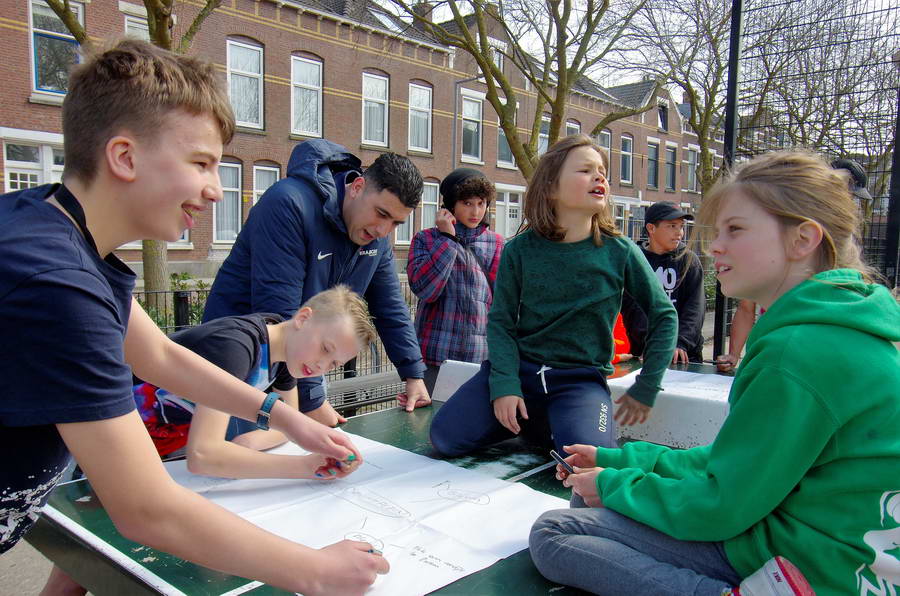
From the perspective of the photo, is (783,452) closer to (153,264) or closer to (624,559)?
(624,559)

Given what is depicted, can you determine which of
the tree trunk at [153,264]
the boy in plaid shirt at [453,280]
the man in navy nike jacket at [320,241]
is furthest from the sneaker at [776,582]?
the tree trunk at [153,264]

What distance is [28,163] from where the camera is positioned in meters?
12.7

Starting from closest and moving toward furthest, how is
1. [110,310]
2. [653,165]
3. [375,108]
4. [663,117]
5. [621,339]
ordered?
1. [110,310]
2. [621,339]
3. [375,108]
4. [653,165]
5. [663,117]

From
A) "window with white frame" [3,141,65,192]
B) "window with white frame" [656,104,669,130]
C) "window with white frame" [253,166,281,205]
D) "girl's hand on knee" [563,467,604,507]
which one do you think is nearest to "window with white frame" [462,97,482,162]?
"window with white frame" [253,166,281,205]

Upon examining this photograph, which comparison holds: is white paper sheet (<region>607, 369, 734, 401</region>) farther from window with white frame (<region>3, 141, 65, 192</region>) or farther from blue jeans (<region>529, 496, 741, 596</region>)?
window with white frame (<region>3, 141, 65, 192</region>)

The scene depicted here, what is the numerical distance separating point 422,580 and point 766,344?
790mm

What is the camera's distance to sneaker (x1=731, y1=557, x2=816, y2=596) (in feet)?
3.45

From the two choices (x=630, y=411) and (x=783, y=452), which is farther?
(x=630, y=411)

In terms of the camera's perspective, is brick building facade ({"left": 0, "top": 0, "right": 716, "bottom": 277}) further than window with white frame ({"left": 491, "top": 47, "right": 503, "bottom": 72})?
Yes

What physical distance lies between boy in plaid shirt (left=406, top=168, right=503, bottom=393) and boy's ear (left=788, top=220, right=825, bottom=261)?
2.30 metres

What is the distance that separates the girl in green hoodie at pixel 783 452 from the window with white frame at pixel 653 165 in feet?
92.6

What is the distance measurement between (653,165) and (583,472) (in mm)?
28901

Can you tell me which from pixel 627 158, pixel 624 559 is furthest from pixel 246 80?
pixel 627 158

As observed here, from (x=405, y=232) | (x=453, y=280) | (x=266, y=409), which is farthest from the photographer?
(x=405, y=232)
